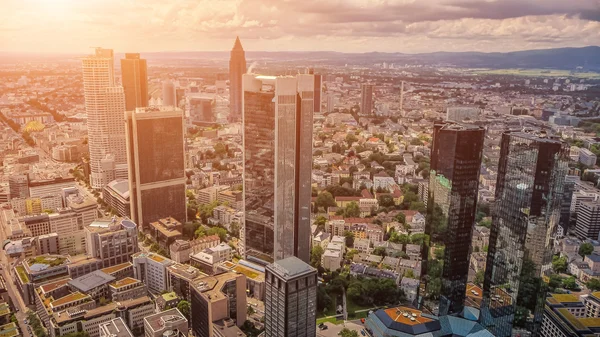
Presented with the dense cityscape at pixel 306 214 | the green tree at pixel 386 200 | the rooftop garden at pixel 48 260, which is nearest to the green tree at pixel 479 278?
the dense cityscape at pixel 306 214

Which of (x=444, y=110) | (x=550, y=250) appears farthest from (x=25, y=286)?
(x=444, y=110)

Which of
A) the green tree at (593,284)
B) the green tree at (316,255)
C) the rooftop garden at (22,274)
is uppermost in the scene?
the rooftop garden at (22,274)

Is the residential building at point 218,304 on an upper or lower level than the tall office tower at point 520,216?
lower

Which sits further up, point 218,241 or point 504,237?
point 504,237

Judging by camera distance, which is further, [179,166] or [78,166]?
[78,166]

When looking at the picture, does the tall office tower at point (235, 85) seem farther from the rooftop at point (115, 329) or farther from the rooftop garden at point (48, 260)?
the rooftop at point (115, 329)

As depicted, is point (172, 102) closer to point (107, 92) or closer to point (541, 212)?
point (107, 92)
